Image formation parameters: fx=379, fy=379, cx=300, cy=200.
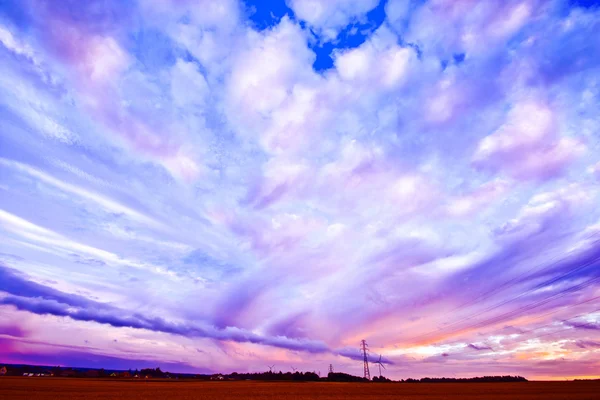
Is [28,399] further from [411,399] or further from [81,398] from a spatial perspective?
[411,399]

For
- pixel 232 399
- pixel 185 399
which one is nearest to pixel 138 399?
pixel 185 399

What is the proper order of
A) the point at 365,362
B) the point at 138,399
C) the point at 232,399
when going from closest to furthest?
the point at 138,399 < the point at 232,399 < the point at 365,362

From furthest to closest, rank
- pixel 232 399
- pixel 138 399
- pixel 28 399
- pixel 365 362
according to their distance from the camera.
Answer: pixel 365 362 < pixel 232 399 < pixel 138 399 < pixel 28 399

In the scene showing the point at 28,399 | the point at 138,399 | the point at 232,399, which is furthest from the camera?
the point at 232,399

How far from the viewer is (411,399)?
85125 mm

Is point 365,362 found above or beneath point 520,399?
above

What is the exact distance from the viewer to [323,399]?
258 ft

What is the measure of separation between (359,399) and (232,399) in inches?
1081

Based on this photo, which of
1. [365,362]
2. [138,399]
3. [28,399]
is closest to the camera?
[28,399]

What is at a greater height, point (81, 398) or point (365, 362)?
point (365, 362)

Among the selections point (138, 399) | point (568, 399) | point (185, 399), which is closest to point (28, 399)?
point (138, 399)

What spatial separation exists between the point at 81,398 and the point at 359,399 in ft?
188

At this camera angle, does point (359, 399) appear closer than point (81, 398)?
No

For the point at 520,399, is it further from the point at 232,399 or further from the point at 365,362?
the point at 365,362
